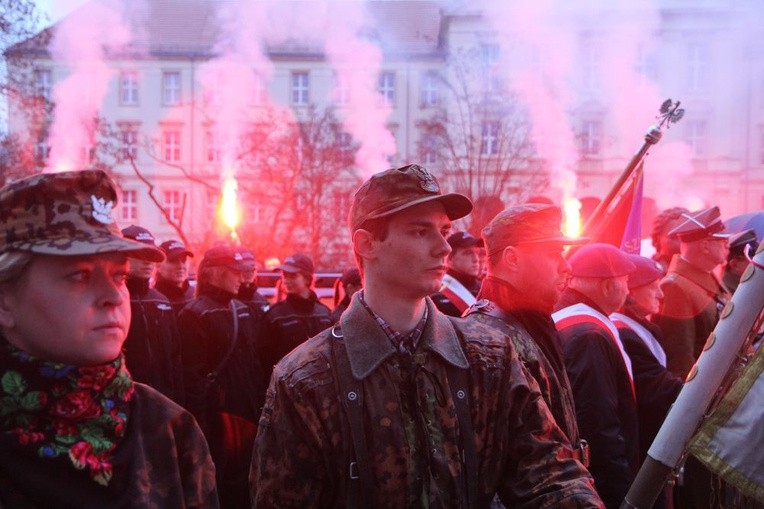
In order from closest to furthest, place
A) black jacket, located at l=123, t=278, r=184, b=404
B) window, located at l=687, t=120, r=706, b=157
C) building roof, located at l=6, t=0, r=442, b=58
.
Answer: black jacket, located at l=123, t=278, r=184, b=404, window, located at l=687, t=120, r=706, b=157, building roof, located at l=6, t=0, r=442, b=58

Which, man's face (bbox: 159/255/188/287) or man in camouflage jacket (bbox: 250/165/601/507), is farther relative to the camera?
man's face (bbox: 159/255/188/287)

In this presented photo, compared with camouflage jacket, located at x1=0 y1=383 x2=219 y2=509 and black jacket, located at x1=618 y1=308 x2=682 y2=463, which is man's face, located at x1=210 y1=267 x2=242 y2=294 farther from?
camouflage jacket, located at x1=0 y1=383 x2=219 y2=509

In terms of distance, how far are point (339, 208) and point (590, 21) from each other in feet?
33.5

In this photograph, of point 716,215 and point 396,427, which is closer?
point 396,427

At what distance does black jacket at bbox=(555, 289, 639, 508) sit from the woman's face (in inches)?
98.2

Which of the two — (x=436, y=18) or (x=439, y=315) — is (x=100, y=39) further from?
(x=439, y=315)

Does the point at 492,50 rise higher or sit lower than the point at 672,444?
higher

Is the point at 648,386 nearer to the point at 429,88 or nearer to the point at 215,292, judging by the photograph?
the point at 215,292

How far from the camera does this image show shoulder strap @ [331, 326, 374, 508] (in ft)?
7.81

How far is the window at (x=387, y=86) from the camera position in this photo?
3631 centimetres

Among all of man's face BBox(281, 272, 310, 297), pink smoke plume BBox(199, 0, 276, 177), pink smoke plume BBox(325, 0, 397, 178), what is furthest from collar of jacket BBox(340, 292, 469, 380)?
pink smoke plume BBox(199, 0, 276, 177)

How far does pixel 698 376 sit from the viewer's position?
9.25 feet

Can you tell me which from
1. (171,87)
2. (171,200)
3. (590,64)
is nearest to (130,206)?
(171,200)

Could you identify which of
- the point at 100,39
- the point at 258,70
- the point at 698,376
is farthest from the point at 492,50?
the point at 698,376
